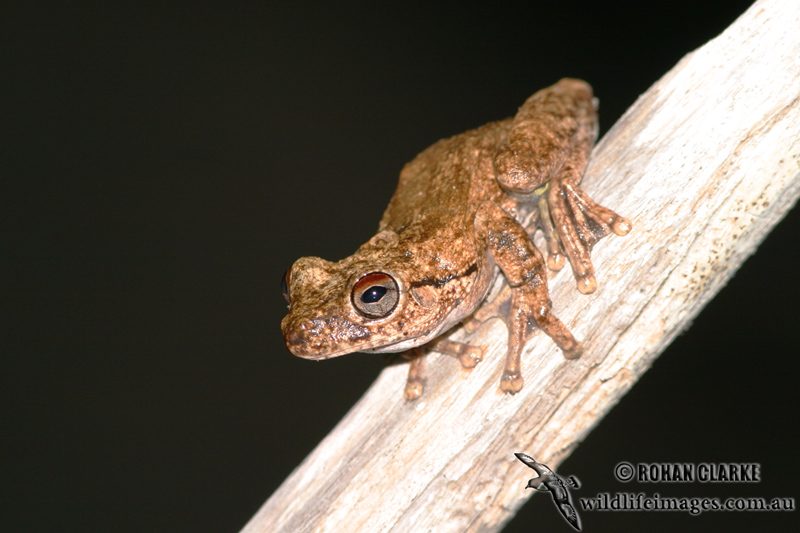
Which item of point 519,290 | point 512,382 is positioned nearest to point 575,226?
point 519,290

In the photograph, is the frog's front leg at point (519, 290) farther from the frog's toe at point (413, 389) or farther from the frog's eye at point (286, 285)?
the frog's eye at point (286, 285)

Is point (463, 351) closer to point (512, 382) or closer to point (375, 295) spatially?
point (512, 382)

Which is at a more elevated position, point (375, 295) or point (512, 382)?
point (375, 295)

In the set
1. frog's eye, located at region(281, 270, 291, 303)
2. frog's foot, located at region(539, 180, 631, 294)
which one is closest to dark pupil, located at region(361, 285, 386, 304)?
frog's eye, located at region(281, 270, 291, 303)

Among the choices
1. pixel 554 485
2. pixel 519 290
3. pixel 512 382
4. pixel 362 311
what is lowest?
pixel 554 485

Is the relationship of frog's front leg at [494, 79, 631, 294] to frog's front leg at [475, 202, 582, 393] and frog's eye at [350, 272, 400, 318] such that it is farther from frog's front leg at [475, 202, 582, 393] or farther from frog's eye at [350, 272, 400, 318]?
frog's eye at [350, 272, 400, 318]

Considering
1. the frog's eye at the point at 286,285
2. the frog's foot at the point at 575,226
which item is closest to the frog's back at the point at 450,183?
the frog's foot at the point at 575,226

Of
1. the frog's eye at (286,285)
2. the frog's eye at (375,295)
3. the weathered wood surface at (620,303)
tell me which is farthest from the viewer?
the frog's eye at (286,285)
